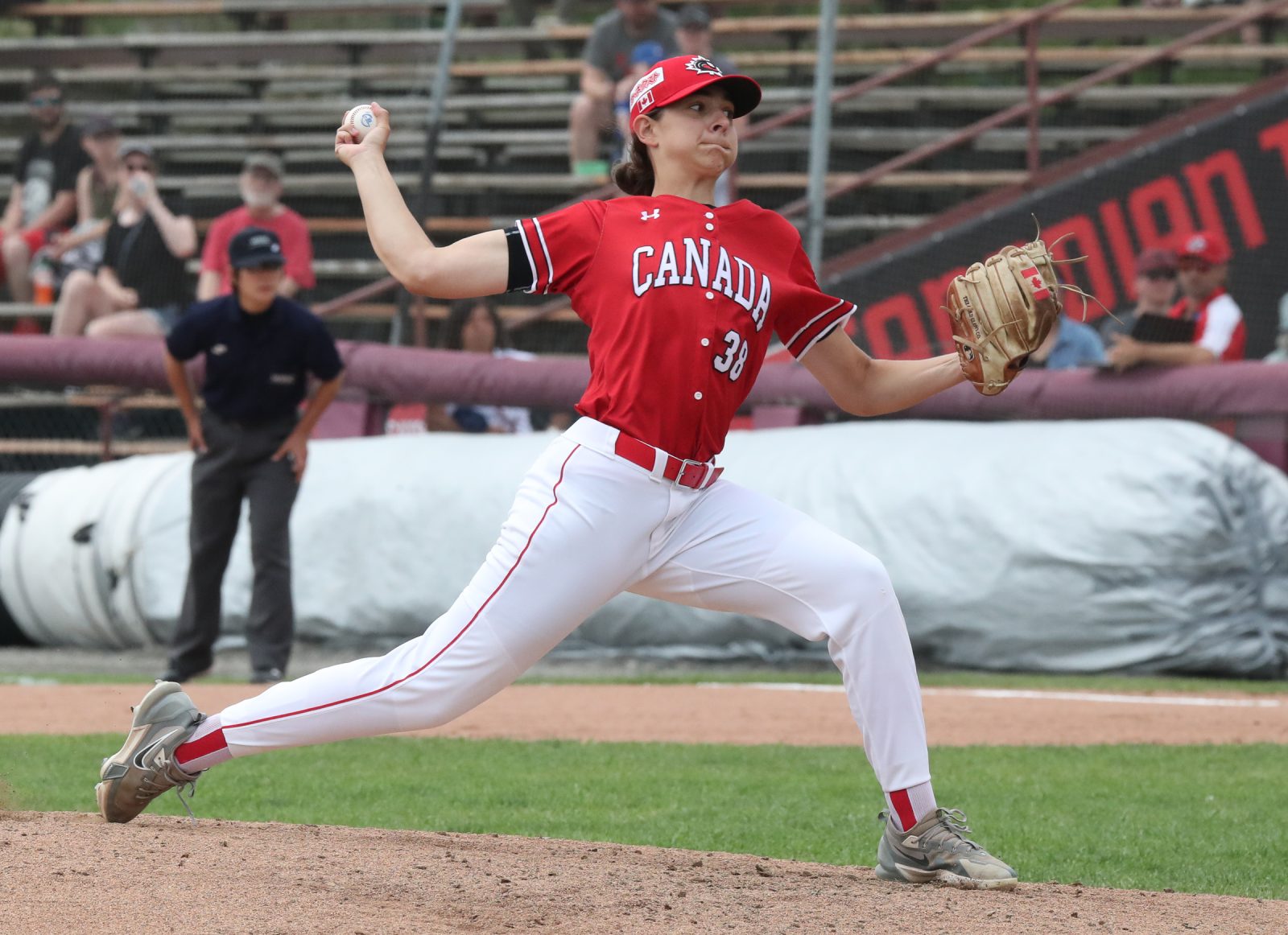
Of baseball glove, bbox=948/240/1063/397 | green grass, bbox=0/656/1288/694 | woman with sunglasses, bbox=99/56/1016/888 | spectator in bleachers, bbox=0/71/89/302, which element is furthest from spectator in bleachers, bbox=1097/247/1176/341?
spectator in bleachers, bbox=0/71/89/302

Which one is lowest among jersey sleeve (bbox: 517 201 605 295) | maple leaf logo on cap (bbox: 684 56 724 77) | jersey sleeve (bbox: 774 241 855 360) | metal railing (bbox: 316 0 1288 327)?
jersey sleeve (bbox: 774 241 855 360)

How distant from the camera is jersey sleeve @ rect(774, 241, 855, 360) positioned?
13.2 ft

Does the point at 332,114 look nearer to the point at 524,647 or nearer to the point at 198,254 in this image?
the point at 198,254

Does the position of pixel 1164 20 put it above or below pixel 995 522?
above

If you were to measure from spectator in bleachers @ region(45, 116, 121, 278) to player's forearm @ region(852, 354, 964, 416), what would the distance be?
34.7ft

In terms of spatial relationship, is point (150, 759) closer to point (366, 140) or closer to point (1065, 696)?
point (366, 140)

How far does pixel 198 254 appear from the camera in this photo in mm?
16094

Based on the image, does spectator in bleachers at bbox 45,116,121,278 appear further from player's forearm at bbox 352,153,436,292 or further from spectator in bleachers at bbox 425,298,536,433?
player's forearm at bbox 352,153,436,292

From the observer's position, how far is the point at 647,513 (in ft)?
12.4

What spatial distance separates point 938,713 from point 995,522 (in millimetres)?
1893

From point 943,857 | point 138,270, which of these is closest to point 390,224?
point 943,857

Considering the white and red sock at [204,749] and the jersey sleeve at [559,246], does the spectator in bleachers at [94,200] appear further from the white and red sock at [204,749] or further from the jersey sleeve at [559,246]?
the jersey sleeve at [559,246]

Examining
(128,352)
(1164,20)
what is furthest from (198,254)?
(1164,20)

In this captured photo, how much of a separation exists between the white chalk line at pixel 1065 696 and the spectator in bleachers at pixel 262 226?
4634 mm
